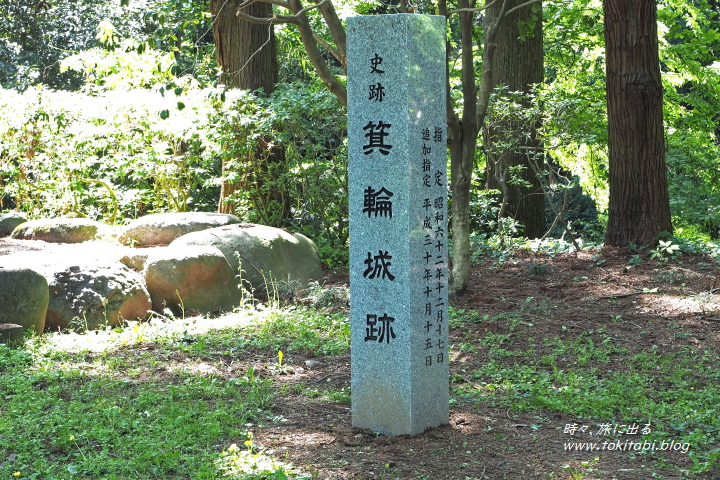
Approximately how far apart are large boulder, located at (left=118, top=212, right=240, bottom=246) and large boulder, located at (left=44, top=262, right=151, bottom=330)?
176cm

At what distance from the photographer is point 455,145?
6.82m

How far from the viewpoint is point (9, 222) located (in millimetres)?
9234

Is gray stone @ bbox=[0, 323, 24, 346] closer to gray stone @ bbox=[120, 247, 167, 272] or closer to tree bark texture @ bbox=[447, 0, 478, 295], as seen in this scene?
gray stone @ bbox=[120, 247, 167, 272]

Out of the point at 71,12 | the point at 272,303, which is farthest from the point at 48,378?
the point at 71,12

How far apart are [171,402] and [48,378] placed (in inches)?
45.1

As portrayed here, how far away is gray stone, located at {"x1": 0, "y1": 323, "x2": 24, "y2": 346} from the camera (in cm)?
572

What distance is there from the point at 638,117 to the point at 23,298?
709 centimetres

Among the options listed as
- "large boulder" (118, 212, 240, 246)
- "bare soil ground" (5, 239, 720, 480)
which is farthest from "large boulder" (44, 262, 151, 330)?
"large boulder" (118, 212, 240, 246)

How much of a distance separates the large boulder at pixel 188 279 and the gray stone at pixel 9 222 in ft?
9.87

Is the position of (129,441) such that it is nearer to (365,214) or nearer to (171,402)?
(171,402)

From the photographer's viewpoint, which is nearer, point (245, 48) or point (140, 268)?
point (140, 268)

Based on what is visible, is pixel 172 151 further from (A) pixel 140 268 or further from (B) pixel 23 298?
(B) pixel 23 298

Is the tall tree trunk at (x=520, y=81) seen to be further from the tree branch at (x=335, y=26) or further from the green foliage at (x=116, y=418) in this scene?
the green foliage at (x=116, y=418)

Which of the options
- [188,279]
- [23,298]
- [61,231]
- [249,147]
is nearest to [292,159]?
[249,147]
